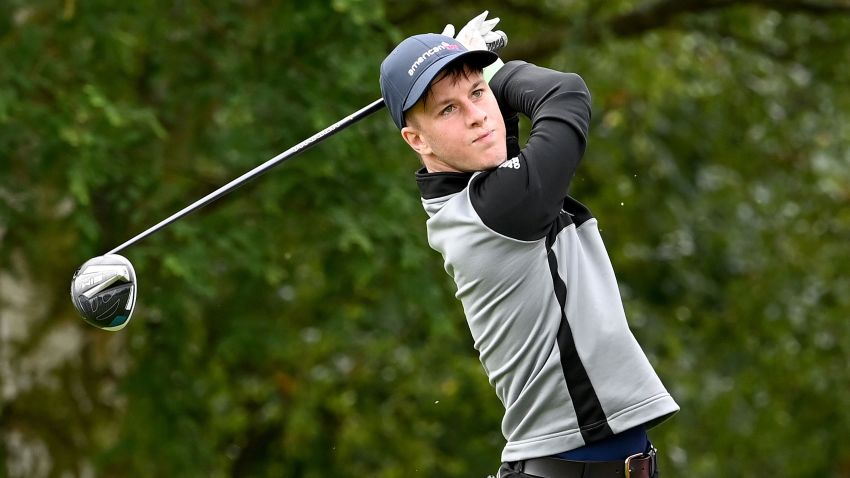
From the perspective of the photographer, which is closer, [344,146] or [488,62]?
[488,62]

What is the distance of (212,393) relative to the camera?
11703 millimetres

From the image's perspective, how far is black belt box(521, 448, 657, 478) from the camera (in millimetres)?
3834

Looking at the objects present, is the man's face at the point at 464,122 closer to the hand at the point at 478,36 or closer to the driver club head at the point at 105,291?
the hand at the point at 478,36

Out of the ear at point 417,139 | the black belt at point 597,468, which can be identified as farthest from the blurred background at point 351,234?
the black belt at point 597,468

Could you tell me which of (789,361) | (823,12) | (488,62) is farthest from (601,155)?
(488,62)

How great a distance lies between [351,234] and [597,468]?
465cm

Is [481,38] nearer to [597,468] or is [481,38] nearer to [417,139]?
[417,139]

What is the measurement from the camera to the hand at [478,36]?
13.8 ft

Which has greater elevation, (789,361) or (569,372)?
(569,372)

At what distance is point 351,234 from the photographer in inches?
330

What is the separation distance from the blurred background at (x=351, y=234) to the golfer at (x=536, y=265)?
408 centimetres

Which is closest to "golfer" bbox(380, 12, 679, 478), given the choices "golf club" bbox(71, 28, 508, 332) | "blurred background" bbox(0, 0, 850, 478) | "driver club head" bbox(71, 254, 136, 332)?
"golf club" bbox(71, 28, 508, 332)

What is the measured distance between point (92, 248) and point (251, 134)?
3.54 ft

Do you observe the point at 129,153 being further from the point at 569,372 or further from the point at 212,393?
the point at 569,372
